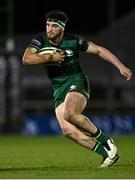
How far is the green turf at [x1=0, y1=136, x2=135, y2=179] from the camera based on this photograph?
39.2ft

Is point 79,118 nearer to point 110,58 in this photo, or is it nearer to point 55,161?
point 110,58

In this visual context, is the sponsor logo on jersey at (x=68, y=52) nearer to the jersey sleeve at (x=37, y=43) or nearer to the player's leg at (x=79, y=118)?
the jersey sleeve at (x=37, y=43)

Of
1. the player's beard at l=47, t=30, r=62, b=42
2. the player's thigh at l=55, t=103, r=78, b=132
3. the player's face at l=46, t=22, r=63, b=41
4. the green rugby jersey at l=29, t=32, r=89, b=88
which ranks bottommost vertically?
the player's thigh at l=55, t=103, r=78, b=132

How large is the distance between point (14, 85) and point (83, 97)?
549 inches

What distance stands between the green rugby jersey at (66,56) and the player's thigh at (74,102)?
0.36 m

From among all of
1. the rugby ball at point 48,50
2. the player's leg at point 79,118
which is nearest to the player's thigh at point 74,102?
the player's leg at point 79,118

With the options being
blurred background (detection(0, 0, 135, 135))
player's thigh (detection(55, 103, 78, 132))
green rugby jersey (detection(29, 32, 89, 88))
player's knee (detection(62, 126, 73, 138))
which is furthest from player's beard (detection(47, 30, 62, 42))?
blurred background (detection(0, 0, 135, 135))

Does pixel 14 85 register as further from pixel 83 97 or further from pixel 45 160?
pixel 83 97

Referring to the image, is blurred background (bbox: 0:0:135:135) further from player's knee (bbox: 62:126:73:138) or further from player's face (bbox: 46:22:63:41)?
player's face (bbox: 46:22:63:41)

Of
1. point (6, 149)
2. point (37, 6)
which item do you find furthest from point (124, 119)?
point (37, 6)

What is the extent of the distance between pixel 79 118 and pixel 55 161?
220 centimetres

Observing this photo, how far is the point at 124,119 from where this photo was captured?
27531 mm

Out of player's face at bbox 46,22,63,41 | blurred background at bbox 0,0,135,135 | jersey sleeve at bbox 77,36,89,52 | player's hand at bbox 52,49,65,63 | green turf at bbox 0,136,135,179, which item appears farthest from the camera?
blurred background at bbox 0,0,135,135

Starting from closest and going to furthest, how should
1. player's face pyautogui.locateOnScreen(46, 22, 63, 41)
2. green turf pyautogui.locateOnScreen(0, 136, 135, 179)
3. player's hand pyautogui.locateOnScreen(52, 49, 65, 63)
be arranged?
1. green turf pyautogui.locateOnScreen(0, 136, 135, 179)
2. player's hand pyautogui.locateOnScreen(52, 49, 65, 63)
3. player's face pyautogui.locateOnScreen(46, 22, 63, 41)
